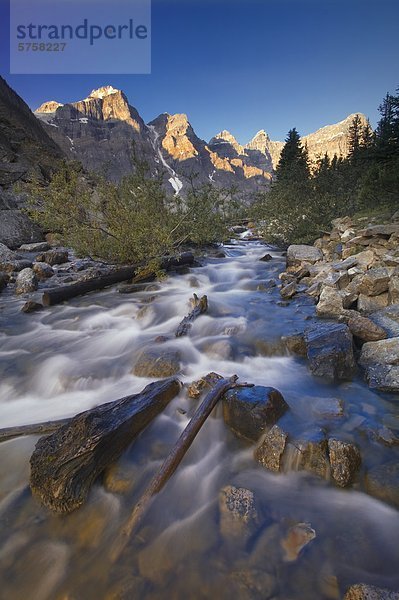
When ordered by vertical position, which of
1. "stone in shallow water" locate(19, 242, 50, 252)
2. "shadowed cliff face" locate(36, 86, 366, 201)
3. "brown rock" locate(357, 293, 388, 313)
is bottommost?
"brown rock" locate(357, 293, 388, 313)

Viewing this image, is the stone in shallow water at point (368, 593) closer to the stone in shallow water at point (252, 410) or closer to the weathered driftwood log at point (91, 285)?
the stone in shallow water at point (252, 410)

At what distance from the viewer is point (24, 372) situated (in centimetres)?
526

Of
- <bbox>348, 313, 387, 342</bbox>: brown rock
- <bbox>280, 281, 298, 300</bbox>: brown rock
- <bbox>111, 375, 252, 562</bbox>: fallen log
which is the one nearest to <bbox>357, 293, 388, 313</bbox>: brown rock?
<bbox>348, 313, 387, 342</bbox>: brown rock

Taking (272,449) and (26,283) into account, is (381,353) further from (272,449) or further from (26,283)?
(26,283)

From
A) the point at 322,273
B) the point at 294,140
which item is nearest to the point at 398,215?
the point at 322,273

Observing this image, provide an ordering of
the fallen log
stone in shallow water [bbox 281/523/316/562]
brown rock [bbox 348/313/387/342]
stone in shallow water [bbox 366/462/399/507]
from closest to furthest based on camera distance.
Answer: stone in shallow water [bbox 281/523/316/562], the fallen log, stone in shallow water [bbox 366/462/399/507], brown rock [bbox 348/313/387/342]

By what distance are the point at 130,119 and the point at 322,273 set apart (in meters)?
198

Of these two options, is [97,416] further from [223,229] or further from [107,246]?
[223,229]

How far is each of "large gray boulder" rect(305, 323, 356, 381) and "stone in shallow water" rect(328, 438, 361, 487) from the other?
5.60 feet

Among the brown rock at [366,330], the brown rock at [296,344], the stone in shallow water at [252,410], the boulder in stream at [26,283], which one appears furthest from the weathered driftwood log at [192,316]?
the boulder in stream at [26,283]

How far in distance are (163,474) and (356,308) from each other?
5.93 m

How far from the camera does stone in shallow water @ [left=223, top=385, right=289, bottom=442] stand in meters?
3.55

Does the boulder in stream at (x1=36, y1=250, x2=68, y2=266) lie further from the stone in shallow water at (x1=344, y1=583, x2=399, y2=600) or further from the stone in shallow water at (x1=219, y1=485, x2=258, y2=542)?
the stone in shallow water at (x1=344, y1=583, x2=399, y2=600)

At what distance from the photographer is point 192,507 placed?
280cm
